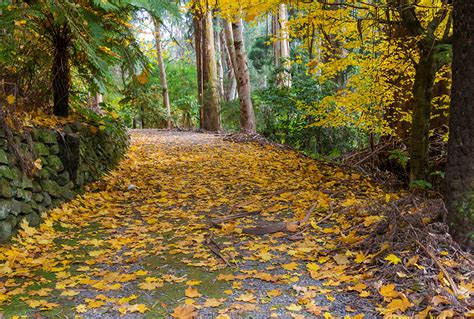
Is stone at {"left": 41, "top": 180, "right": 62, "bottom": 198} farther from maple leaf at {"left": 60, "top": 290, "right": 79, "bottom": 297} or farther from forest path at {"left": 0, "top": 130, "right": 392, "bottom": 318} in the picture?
maple leaf at {"left": 60, "top": 290, "right": 79, "bottom": 297}

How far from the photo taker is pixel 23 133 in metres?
4.77

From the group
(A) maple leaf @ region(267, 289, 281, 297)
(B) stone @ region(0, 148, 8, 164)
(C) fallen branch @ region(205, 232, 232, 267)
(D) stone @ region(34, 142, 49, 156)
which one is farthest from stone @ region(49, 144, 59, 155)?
(A) maple leaf @ region(267, 289, 281, 297)

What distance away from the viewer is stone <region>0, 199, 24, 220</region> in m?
4.05

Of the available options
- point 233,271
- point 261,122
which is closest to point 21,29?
point 233,271

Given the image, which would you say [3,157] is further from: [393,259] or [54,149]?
[393,259]

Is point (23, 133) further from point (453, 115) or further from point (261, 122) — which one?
point (261, 122)

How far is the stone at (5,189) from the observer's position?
13.5 feet

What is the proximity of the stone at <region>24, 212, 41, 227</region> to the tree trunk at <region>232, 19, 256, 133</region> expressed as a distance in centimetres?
806

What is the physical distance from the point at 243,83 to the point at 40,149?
7.56m

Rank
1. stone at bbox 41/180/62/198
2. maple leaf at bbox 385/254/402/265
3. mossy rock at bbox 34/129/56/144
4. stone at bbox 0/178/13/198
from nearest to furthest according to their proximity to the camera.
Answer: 1. maple leaf at bbox 385/254/402/265
2. stone at bbox 0/178/13/198
3. stone at bbox 41/180/62/198
4. mossy rock at bbox 34/129/56/144

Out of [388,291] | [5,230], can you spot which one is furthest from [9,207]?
[388,291]

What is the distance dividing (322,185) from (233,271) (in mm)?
3066

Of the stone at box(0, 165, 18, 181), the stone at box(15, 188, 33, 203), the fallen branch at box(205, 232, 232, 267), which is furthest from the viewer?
the stone at box(15, 188, 33, 203)

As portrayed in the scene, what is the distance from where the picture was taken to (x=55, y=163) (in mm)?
5352
